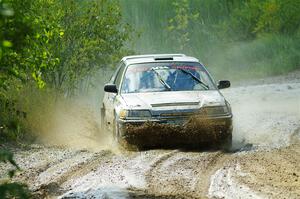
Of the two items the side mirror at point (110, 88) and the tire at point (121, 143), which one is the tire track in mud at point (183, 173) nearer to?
the tire at point (121, 143)

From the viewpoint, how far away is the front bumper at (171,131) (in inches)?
497

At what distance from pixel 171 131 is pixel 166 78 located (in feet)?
5.35

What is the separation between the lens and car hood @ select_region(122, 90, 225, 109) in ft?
42.1

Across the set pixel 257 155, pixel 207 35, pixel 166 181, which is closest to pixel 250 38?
pixel 207 35

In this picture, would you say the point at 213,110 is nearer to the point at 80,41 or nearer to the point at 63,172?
the point at 63,172

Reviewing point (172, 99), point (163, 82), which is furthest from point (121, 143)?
point (163, 82)

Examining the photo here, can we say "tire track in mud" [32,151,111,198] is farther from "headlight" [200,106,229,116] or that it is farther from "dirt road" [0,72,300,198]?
"headlight" [200,106,229,116]

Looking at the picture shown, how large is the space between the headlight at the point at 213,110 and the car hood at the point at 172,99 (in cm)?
7

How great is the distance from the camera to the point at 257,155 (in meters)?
11.6

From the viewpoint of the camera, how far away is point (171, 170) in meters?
10.4

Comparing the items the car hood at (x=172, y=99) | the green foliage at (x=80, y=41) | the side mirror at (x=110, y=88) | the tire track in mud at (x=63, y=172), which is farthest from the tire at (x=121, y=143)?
the green foliage at (x=80, y=41)

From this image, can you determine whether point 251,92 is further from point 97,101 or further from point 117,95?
point 117,95

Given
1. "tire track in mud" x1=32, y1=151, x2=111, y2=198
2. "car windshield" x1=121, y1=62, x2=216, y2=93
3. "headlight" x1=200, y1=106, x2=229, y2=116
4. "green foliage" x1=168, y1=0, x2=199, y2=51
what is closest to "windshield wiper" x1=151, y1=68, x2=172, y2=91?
"car windshield" x1=121, y1=62, x2=216, y2=93

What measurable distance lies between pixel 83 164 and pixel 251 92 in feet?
45.0
